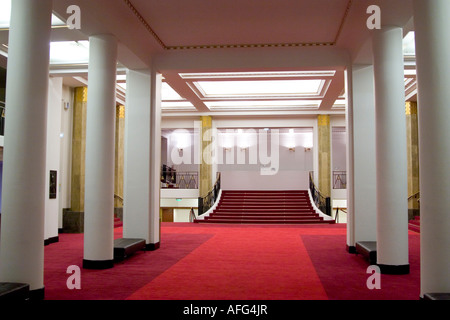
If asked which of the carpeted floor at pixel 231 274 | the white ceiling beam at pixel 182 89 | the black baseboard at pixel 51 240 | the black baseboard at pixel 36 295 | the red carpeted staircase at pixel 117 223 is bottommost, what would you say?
the red carpeted staircase at pixel 117 223

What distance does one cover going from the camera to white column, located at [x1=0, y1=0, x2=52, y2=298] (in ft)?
15.5

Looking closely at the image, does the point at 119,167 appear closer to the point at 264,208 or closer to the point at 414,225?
the point at 264,208

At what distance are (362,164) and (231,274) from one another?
3838 millimetres

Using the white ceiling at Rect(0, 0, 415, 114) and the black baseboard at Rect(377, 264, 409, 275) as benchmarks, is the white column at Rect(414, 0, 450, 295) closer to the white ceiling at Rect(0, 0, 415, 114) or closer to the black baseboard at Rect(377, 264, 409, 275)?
the white ceiling at Rect(0, 0, 415, 114)

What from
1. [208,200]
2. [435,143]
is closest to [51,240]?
[208,200]

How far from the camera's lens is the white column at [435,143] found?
13.8 feet

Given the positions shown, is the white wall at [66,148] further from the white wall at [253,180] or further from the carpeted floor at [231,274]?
the white wall at [253,180]

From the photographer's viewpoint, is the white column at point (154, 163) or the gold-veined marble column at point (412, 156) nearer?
the white column at point (154, 163)

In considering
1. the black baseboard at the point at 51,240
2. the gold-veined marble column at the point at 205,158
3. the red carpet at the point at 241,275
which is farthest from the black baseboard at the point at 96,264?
the gold-veined marble column at the point at 205,158

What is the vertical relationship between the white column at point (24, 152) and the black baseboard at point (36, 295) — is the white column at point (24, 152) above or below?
above

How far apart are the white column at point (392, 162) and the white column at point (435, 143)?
205 centimetres

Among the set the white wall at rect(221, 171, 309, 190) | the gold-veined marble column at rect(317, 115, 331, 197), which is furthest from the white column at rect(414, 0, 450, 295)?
the white wall at rect(221, 171, 309, 190)
